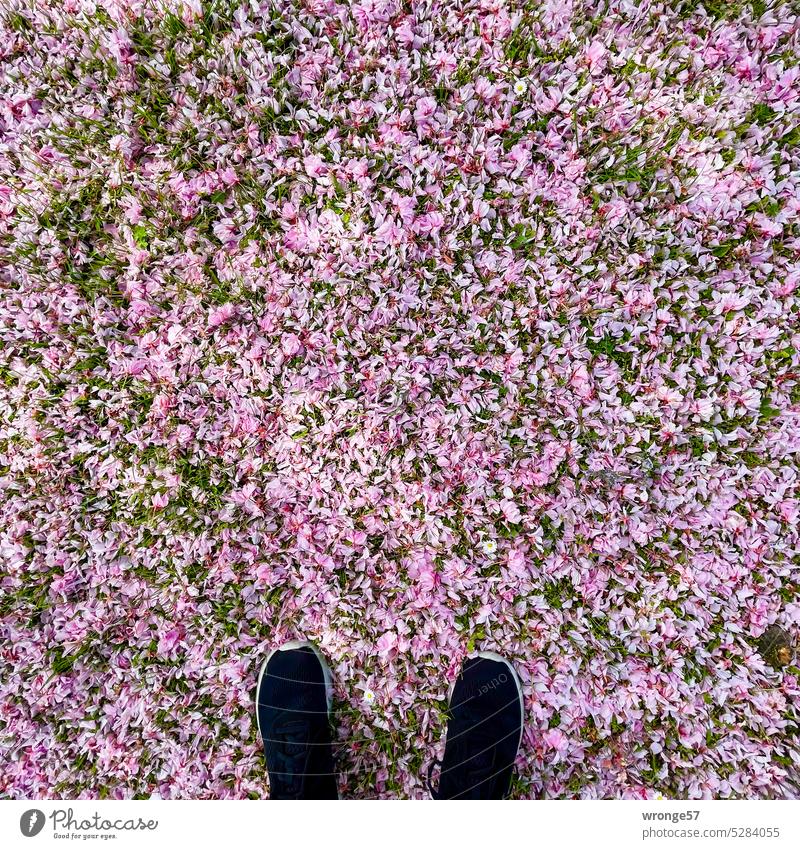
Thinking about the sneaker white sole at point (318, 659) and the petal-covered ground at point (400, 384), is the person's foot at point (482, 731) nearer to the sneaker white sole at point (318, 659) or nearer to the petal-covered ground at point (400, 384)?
the petal-covered ground at point (400, 384)

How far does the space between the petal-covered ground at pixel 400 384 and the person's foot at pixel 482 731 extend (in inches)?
4.2

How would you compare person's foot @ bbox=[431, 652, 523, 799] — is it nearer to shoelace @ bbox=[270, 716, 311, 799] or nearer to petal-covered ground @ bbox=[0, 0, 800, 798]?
petal-covered ground @ bbox=[0, 0, 800, 798]

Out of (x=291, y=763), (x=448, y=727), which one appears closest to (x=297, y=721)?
(x=291, y=763)

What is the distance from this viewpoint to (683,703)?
308 cm

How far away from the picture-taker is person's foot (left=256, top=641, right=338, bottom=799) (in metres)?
3.00

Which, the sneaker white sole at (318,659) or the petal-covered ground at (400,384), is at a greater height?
the petal-covered ground at (400,384)

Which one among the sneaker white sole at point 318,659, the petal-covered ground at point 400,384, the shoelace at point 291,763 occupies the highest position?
the petal-covered ground at point 400,384

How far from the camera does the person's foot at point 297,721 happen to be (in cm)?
300

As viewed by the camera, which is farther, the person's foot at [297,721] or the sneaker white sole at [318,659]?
the sneaker white sole at [318,659]

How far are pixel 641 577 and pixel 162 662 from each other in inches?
128

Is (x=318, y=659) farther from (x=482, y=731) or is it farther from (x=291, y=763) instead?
(x=482, y=731)

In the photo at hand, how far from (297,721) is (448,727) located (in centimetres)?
100

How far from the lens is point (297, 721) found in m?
3.05

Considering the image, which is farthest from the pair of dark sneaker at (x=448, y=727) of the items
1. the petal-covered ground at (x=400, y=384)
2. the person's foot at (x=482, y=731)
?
the petal-covered ground at (x=400, y=384)
